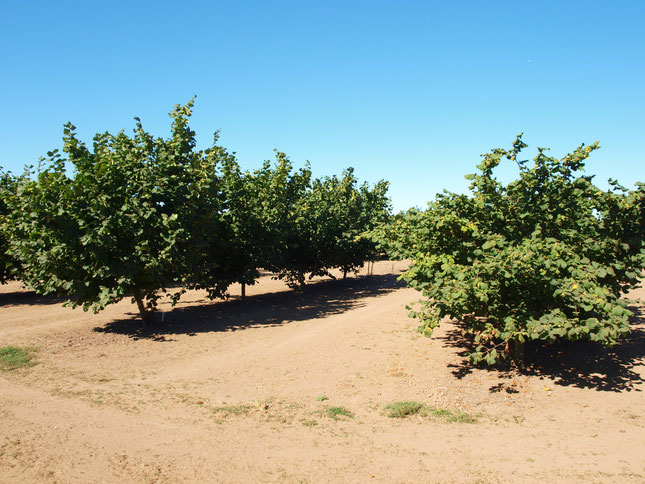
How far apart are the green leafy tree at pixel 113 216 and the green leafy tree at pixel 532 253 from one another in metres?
5.66

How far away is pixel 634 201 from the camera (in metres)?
6.79

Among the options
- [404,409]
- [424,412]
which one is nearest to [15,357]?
[404,409]

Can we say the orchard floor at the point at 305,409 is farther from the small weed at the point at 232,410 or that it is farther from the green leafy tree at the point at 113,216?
the green leafy tree at the point at 113,216

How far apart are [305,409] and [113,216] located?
616 centimetres

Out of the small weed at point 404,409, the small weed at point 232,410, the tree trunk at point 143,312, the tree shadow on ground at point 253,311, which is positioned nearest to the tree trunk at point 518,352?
the small weed at point 404,409

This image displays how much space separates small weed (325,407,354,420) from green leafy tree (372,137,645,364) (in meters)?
1.70

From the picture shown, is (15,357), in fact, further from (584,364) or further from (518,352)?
(584,364)

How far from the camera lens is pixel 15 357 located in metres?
8.59

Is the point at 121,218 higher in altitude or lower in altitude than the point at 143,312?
higher

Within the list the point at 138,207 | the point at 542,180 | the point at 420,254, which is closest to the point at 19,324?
the point at 138,207

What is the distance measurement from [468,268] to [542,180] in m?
2.09

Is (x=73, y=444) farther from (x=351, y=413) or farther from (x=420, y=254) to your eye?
(x=420, y=254)

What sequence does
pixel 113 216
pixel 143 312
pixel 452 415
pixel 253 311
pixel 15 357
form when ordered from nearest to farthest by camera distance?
1. pixel 452 415
2. pixel 15 357
3. pixel 113 216
4. pixel 143 312
5. pixel 253 311

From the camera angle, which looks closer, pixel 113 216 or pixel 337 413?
pixel 337 413
